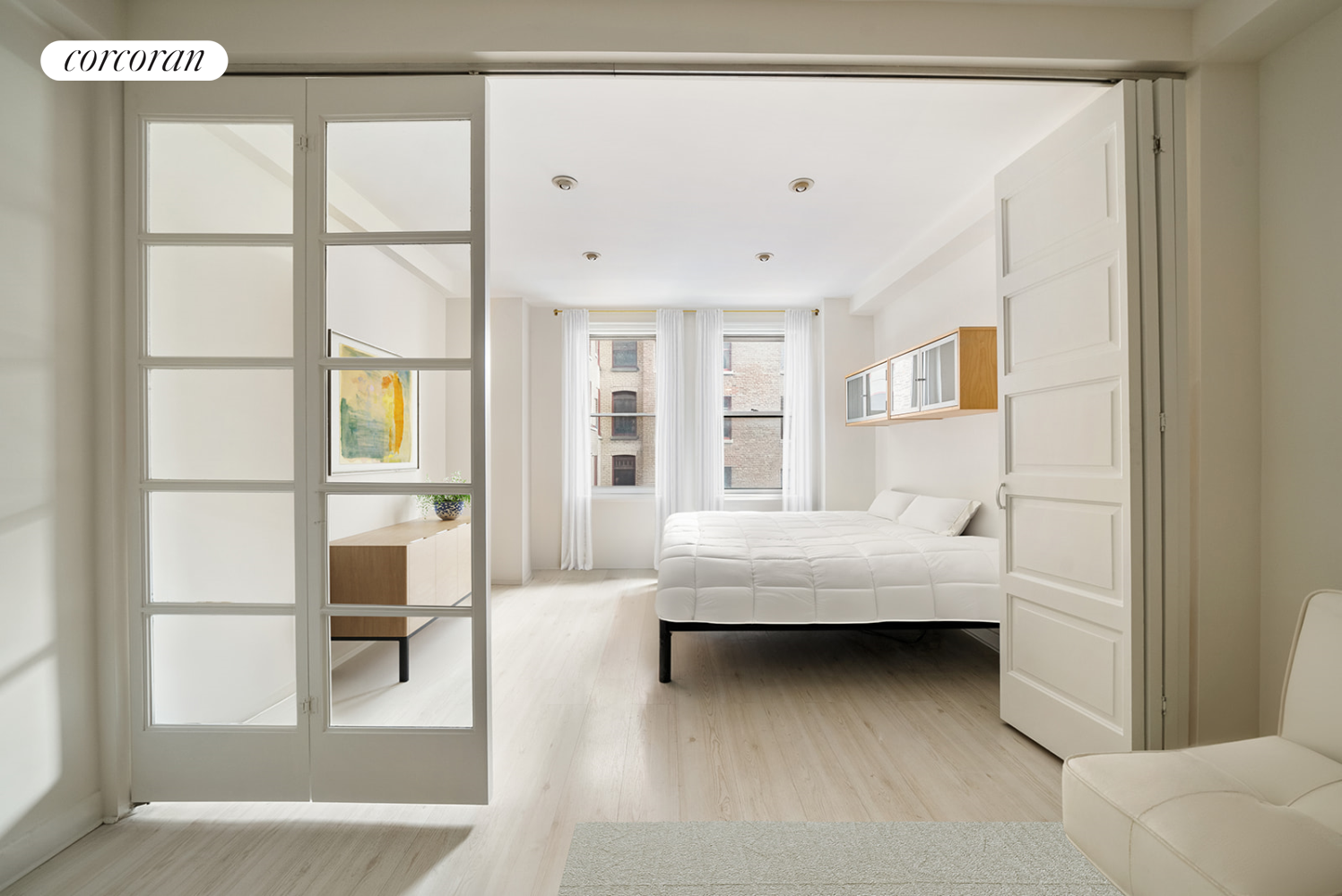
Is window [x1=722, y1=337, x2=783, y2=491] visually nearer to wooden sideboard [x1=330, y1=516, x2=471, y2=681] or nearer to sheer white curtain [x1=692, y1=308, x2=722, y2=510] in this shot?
sheer white curtain [x1=692, y1=308, x2=722, y2=510]

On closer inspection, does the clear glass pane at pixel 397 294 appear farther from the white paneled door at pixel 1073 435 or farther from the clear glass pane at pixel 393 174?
the white paneled door at pixel 1073 435

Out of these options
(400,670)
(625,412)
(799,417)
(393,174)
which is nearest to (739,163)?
(393,174)

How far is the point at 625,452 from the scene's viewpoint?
19.9 ft

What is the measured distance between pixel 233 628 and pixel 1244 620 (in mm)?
3364

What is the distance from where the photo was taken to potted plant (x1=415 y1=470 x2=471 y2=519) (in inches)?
76.4

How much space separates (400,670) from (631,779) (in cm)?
89

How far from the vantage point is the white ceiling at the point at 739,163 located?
2.32m

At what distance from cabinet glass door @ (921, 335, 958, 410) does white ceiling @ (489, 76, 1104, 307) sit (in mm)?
780

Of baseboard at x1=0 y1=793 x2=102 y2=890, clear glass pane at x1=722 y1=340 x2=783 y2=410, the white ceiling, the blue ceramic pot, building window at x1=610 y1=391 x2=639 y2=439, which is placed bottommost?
baseboard at x1=0 y1=793 x2=102 y2=890

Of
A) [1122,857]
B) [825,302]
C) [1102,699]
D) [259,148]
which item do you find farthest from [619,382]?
[1122,857]

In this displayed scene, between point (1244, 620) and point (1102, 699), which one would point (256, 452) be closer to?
point (1102, 699)

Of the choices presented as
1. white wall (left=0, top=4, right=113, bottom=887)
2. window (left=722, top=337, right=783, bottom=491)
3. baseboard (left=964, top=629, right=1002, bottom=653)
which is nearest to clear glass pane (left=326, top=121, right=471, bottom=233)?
white wall (left=0, top=4, right=113, bottom=887)

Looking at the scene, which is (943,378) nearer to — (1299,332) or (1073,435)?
(1073,435)

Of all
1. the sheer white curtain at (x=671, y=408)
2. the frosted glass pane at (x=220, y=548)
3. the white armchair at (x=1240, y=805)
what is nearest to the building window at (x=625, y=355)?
the sheer white curtain at (x=671, y=408)
